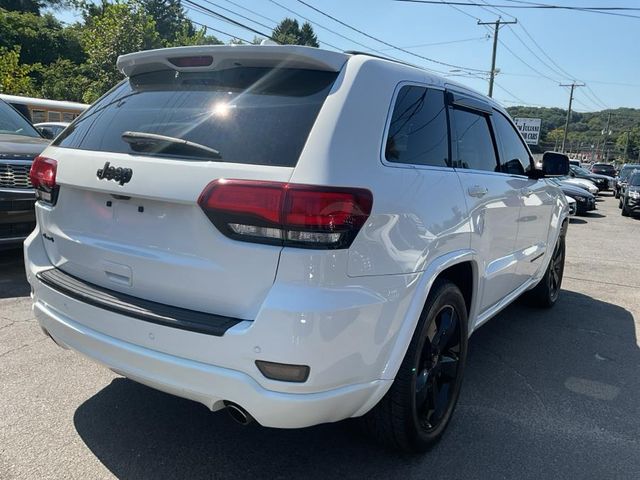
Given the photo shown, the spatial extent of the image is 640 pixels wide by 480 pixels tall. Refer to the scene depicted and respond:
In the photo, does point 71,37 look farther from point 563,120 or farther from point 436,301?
point 563,120

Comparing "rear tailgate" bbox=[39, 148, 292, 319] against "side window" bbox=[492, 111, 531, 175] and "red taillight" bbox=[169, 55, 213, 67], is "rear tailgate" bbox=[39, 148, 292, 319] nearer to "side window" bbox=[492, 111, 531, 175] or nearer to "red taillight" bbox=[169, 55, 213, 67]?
"red taillight" bbox=[169, 55, 213, 67]

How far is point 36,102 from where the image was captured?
14.4m

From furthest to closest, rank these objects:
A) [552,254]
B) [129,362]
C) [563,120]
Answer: [563,120]
[552,254]
[129,362]

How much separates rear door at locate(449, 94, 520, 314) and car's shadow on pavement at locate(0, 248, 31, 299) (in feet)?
13.1

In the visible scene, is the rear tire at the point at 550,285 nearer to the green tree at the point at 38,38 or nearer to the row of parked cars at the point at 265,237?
the row of parked cars at the point at 265,237

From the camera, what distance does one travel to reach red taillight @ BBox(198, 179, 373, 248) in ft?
6.58

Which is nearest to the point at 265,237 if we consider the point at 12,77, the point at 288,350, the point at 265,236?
the point at 265,236

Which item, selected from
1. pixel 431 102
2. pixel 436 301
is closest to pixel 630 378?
pixel 436 301

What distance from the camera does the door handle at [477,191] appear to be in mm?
3066

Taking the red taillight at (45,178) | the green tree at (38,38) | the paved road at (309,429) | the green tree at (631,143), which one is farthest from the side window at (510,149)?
the green tree at (631,143)

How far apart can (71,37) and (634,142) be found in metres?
95.1

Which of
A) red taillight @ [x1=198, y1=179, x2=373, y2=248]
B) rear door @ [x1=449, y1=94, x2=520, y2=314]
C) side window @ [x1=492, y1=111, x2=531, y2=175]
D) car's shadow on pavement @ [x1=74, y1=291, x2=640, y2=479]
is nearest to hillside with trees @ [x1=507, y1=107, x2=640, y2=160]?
side window @ [x1=492, y1=111, x2=531, y2=175]

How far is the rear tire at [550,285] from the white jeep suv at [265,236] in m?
2.86

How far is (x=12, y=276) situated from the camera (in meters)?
5.50
